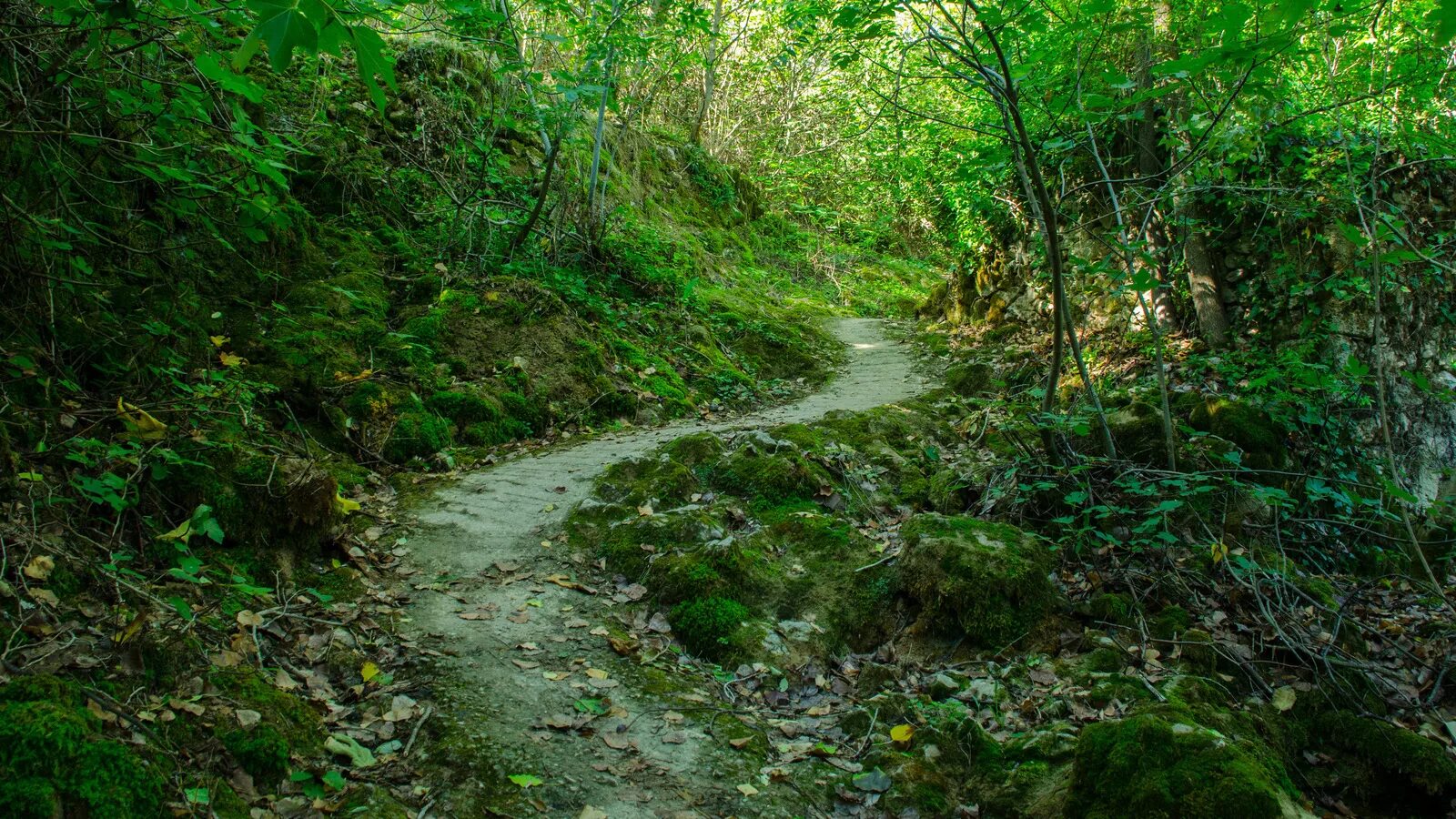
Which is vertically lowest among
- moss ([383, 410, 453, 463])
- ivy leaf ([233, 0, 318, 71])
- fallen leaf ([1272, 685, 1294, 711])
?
fallen leaf ([1272, 685, 1294, 711])

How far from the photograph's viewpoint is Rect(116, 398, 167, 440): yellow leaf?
3.62 m

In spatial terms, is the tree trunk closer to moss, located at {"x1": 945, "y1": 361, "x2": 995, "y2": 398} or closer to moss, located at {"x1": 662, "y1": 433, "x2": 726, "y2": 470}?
moss, located at {"x1": 945, "y1": 361, "x2": 995, "y2": 398}

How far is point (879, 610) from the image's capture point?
452 centimetres

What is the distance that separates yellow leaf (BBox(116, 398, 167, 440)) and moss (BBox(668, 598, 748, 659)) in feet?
9.54

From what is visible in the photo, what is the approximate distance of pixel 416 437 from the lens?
6.23m

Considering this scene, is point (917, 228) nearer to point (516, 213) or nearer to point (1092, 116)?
point (516, 213)

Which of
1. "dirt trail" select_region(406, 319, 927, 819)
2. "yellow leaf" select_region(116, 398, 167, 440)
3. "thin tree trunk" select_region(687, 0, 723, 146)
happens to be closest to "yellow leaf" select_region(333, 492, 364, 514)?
"dirt trail" select_region(406, 319, 927, 819)

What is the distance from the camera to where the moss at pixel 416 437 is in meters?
6.09

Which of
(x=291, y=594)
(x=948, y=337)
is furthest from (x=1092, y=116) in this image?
(x=948, y=337)

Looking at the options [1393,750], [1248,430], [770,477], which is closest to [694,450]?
[770,477]

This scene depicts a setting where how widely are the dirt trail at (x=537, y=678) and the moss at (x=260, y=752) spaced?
57cm

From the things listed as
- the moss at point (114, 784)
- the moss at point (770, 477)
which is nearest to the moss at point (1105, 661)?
the moss at point (770, 477)

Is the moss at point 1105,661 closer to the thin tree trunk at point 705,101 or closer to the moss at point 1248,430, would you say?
the moss at point 1248,430

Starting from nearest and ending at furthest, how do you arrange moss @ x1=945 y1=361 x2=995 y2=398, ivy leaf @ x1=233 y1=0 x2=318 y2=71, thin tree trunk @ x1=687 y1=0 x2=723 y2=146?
ivy leaf @ x1=233 y1=0 x2=318 y2=71
moss @ x1=945 y1=361 x2=995 y2=398
thin tree trunk @ x1=687 y1=0 x2=723 y2=146
